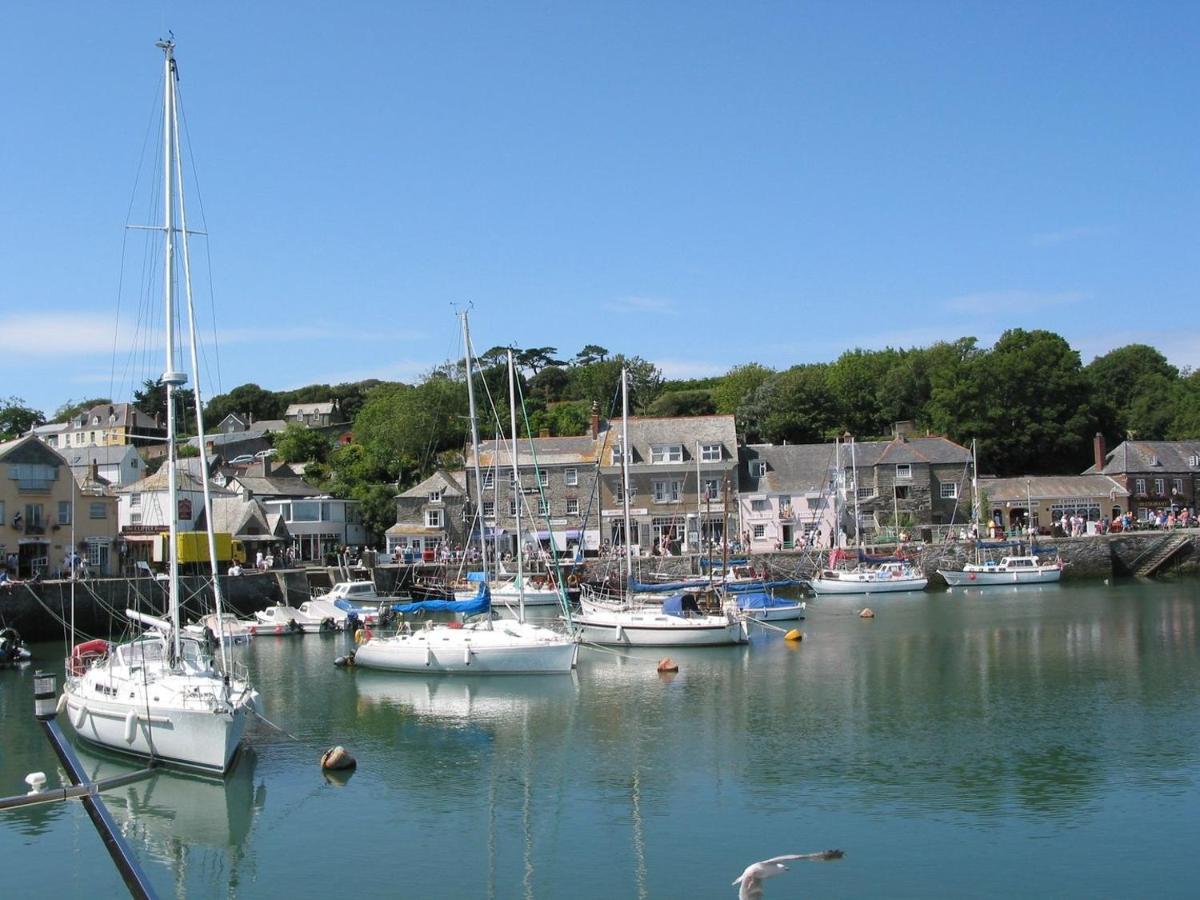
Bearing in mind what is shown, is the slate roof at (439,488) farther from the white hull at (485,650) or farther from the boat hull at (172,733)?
the boat hull at (172,733)

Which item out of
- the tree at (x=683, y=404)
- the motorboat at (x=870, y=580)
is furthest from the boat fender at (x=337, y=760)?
the tree at (x=683, y=404)

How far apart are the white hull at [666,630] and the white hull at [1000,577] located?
3234 centimetres

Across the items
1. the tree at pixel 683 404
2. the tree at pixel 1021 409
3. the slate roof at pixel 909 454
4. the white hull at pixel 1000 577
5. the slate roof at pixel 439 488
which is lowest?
the white hull at pixel 1000 577

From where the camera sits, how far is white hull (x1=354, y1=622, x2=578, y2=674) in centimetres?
3997

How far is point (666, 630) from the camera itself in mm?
46875

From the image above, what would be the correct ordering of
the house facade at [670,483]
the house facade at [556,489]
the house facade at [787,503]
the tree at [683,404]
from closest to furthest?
1. the house facade at [556,489]
2. the house facade at [787,503]
3. the house facade at [670,483]
4. the tree at [683,404]

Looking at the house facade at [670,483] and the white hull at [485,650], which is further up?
the house facade at [670,483]

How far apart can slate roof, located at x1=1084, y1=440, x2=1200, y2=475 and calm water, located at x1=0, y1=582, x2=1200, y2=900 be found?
51.3 meters

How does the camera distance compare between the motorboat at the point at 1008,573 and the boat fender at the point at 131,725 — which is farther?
the motorboat at the point at 1008,573

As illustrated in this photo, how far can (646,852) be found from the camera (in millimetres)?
21484

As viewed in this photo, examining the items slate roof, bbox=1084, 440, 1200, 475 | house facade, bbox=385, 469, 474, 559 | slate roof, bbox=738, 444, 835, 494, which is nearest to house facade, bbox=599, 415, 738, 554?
slate roof, bbox=738, 444, 835, 494

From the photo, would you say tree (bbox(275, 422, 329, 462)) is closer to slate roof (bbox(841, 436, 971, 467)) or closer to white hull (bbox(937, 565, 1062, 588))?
Result: slate roof (bbox(841, 436, 971, 467))

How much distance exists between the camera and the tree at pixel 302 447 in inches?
4545

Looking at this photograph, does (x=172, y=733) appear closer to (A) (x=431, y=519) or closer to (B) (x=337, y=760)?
(B) (x=337, y=760)
